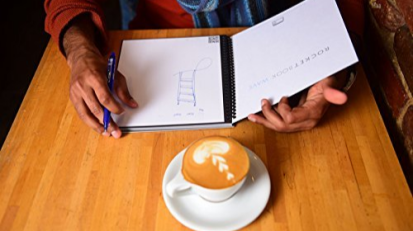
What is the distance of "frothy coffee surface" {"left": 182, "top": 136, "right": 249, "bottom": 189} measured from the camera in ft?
1.65

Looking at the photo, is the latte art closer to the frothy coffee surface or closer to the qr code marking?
the frothy coffee surface

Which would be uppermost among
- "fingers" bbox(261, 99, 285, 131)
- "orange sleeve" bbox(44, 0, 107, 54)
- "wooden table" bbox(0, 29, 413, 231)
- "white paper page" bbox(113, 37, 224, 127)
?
"orange sleeve" bbox(44, 0, 107, 54)

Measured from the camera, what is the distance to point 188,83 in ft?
2.48

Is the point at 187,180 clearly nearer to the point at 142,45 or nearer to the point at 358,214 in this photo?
the point at 358,214

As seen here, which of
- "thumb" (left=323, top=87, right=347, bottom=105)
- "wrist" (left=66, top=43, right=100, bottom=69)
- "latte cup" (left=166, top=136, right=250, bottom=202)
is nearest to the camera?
"latte cup" (left=166, top=136, right=250, bottom=202)

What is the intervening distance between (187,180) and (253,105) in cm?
23

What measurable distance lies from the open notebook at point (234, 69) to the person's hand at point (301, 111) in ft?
0.06

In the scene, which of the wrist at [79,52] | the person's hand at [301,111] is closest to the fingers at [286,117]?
the person's hand at [301,111]

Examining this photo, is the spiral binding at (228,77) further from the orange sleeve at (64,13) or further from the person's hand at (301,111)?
the orange sleeve at (64,13)

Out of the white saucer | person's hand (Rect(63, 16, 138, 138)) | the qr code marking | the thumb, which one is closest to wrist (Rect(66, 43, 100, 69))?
person's hand (Rect(63, 16, 138, 138))

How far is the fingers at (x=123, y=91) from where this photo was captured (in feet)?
2.32

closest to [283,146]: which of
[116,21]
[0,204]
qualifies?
[0,204]

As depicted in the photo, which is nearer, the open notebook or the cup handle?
the cup handle

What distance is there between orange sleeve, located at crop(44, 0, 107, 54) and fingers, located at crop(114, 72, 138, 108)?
161 mm
